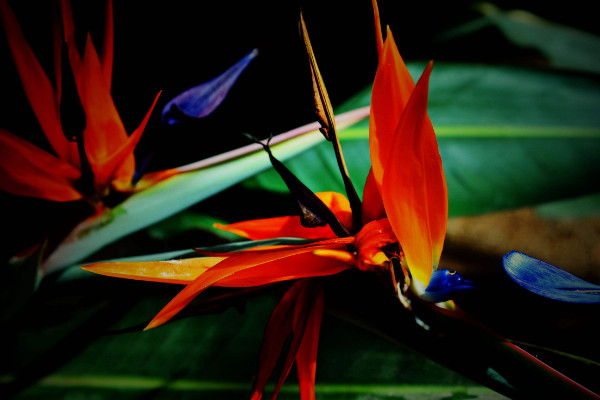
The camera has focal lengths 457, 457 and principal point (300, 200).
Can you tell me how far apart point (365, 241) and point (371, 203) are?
4cm

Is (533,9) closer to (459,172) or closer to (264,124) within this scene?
(459,172)

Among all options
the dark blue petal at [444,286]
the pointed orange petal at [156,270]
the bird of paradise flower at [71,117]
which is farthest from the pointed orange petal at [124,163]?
the dark blue petal at [444,286]

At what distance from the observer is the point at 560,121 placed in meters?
0.57

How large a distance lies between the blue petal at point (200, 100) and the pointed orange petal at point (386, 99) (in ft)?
0.47

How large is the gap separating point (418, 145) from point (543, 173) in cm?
38

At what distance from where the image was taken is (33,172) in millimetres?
339

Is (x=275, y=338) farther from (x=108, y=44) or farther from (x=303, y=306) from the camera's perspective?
(x=108, y=44)

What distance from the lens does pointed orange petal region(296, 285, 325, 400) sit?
0.91ft

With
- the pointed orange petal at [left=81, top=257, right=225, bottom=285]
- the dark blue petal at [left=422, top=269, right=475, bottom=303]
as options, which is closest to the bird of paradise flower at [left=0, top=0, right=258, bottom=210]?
the pointed orange petal at [left=81, top=257, right=225, bottom=285]

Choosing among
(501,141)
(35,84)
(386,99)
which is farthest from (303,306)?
(501,141)

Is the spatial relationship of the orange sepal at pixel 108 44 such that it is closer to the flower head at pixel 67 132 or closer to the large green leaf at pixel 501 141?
the flower head at pixel 67 132

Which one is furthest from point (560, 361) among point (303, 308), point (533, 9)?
point (533, 9)

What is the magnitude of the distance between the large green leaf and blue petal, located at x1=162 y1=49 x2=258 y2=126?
124mm

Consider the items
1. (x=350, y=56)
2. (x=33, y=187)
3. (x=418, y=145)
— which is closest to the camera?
(x=418, y=145)
